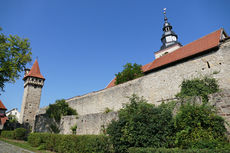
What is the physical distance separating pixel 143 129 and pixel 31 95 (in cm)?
2971

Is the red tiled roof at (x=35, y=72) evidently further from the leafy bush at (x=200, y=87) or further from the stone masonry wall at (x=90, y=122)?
the leafy bush at (x=200, y=87)

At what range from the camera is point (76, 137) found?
931 cm

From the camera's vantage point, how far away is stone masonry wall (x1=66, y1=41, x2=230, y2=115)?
40.1 feet

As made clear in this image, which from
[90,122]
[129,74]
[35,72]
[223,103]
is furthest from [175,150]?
[35,72]

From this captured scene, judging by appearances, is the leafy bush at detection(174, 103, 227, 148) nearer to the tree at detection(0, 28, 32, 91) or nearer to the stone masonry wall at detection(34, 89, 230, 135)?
A: the stone masonry wall at detection(34, 89, 230, 135)

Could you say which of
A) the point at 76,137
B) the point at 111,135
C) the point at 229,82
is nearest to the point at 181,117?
the point at 111,135

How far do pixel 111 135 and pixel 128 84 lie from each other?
10.5 m

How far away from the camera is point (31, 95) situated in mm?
31328

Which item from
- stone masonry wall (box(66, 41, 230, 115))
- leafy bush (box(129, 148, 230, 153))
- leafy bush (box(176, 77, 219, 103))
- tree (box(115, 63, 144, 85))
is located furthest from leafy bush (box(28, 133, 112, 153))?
tree (box(115, 63, 144, 85))

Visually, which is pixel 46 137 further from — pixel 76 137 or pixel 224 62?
pixel 224 62

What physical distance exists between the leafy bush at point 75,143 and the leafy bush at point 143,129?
56 centimetres

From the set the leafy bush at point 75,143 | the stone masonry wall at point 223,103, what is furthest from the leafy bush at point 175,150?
the stone masonry wall at point 223,103

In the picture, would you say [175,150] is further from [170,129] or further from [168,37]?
[168,37]

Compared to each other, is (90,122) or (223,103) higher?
(223,103)
